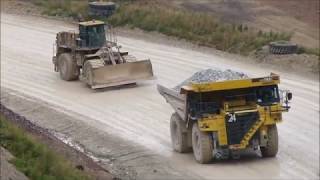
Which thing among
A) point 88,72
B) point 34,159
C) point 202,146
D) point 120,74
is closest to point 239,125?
point 202,146

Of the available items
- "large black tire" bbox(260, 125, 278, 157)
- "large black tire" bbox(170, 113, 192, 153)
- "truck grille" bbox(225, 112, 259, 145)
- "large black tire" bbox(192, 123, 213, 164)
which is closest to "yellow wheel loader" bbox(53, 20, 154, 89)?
"large black tire" bbox(170, 113, 192, 153)

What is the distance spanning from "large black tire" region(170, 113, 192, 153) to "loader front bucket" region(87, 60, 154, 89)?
635 centimetres

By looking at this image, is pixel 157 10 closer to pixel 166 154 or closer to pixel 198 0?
pixel 198 0

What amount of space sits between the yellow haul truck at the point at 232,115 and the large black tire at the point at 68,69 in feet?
30.3

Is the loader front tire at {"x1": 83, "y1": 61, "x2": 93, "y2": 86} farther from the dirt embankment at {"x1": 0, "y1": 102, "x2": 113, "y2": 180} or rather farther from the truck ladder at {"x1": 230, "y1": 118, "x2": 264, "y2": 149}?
the truck ladder at {"x1": 230, "y1": 118, "x2": 264, "y2": 149}

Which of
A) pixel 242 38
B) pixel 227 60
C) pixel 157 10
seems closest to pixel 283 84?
pixel 227 60

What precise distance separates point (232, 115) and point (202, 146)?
3.18 ft

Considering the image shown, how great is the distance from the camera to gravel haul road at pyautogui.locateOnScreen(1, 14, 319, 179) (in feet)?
57.3

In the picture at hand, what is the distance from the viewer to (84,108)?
74.7 ft

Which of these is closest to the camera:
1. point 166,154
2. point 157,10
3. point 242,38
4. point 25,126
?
point 166,154

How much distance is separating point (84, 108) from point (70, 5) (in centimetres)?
1813

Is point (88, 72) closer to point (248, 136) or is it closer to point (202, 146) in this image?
point (202, 146)

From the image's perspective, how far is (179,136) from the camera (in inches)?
719

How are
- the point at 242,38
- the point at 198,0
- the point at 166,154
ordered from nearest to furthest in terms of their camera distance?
the point at 166,154 < the point at 242,38 < the point at 198,0
